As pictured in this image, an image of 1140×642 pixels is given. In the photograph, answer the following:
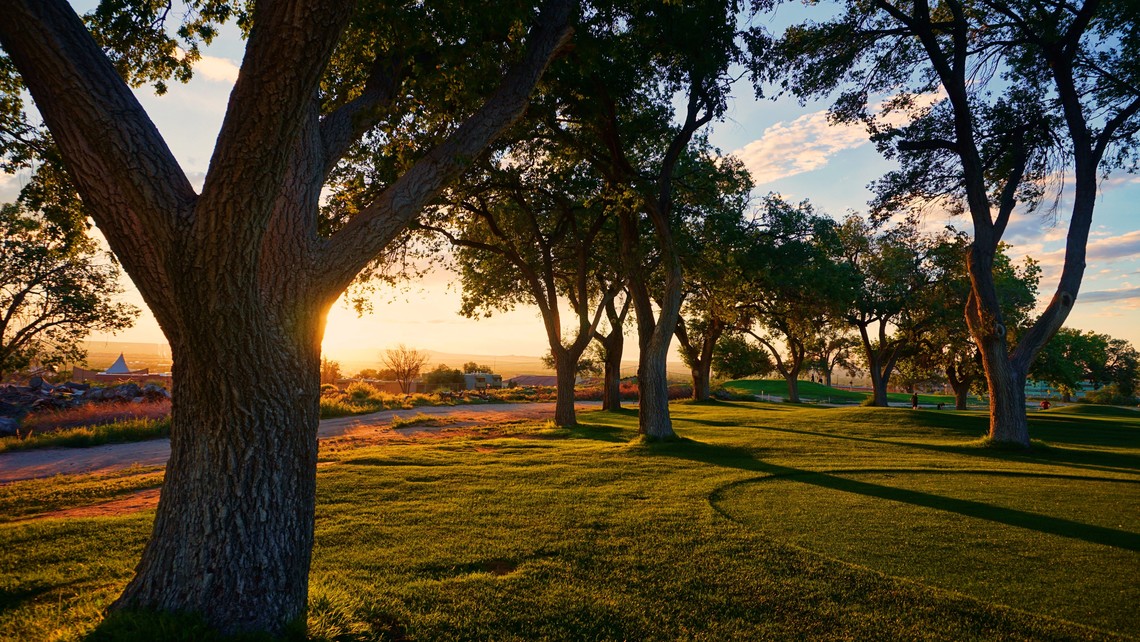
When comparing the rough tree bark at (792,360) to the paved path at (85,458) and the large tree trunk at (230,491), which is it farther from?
the large tree trunk at (230,491)

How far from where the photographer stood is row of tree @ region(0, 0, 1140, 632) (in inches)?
116

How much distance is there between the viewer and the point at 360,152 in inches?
322

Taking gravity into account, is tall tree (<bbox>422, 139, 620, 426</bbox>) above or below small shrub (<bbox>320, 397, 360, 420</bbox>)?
above

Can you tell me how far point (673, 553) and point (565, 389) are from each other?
41.2ft

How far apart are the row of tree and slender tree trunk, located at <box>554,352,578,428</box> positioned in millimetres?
4422

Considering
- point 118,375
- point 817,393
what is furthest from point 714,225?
point 817,393

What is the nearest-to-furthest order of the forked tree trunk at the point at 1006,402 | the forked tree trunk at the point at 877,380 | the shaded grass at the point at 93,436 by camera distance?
1. the forked tree trunk at the point at 1006,402
2. the shaded grass at the point at 93,436
3. the forked tree trunk at the point at 877,380

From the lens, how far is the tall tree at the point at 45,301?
2056cm

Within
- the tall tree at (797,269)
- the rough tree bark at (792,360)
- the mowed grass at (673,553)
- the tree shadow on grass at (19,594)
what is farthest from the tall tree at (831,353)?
the tree shadow on grass at (19,594)

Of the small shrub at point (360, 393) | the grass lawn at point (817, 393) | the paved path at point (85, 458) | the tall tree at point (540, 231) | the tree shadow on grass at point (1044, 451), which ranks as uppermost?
the tall tree at point (540, 231)

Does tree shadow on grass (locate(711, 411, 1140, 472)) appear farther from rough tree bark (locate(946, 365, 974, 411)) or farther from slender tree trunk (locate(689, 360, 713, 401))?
rough tree bark (locate(946, 365, 974, 411))

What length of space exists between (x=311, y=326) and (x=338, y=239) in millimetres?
635

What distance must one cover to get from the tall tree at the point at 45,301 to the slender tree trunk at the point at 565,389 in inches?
738

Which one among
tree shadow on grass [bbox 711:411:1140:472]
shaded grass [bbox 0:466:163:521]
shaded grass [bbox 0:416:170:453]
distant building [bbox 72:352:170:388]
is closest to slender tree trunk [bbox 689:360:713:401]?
tree shadow on grass [bbox 711:411:1140:472]
